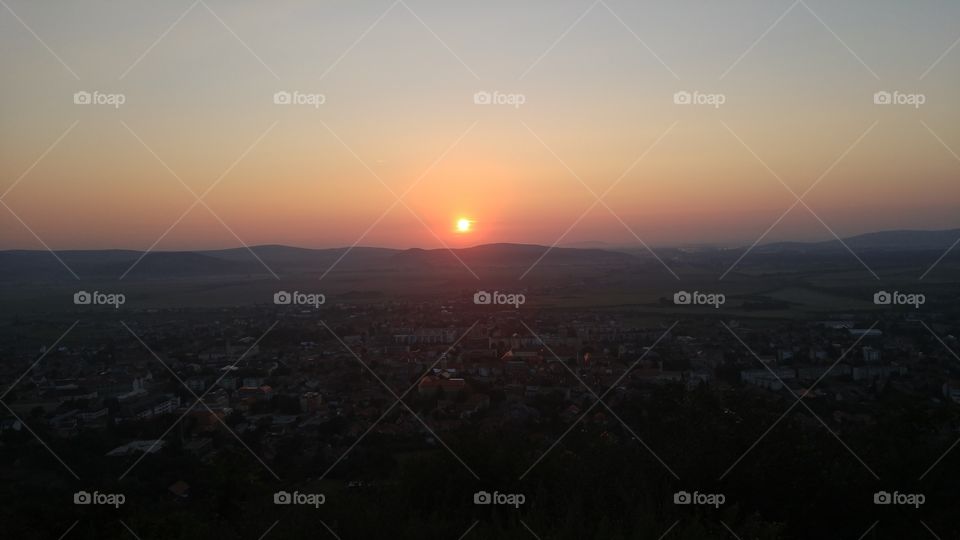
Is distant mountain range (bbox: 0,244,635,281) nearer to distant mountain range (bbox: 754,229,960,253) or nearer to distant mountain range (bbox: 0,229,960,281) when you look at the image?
distant mountain range (bbox: 0,229,960,281)

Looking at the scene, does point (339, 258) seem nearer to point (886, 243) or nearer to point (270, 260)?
point (270, 260)

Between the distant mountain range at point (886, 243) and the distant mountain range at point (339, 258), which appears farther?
the distant mountain range at point (886, 243)

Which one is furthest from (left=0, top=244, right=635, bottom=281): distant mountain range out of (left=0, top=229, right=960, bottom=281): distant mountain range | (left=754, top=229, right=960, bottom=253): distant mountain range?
(left=754, top=229, right=960, bottom=253): distant mountain range

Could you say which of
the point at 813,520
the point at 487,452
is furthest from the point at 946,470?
the point at 487,452

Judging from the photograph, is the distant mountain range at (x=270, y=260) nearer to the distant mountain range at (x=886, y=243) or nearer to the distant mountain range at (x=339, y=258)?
the distant mountain range at (x=339, y=258)

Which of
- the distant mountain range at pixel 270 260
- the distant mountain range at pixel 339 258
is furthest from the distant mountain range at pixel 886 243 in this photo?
the distant mountain range at pixel 270 260

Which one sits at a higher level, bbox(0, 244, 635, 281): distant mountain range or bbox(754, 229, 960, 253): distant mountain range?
bbox(754, 229, 960, 253): distant mountain range

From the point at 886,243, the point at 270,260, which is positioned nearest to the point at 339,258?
the point at 270,260

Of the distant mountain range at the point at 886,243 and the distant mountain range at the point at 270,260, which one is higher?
the distant mountain range at the point at 886,243

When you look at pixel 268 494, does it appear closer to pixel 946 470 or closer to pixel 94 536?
pixel 94 536
